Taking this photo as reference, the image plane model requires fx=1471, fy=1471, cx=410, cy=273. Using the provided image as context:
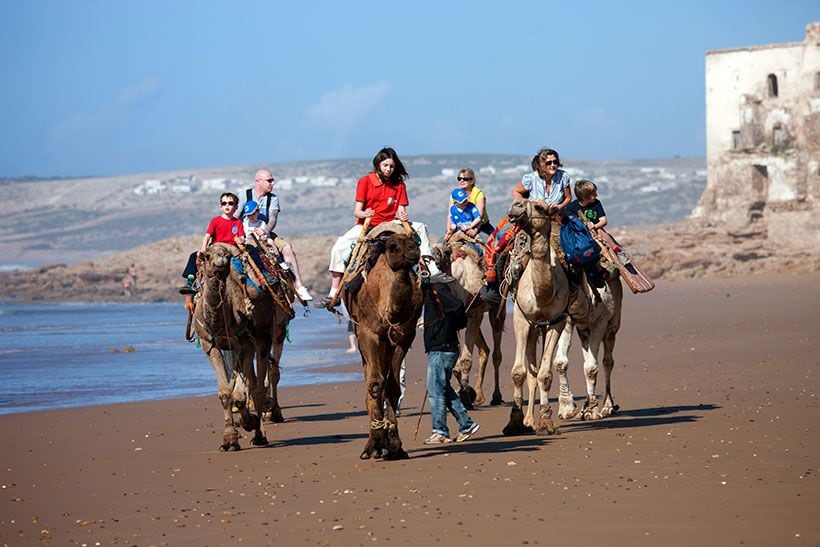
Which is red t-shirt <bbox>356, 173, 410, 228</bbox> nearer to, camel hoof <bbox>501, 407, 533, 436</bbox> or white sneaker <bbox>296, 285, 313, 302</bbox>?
camel hoof <bbox>501, 407, 533, 436</bbox>

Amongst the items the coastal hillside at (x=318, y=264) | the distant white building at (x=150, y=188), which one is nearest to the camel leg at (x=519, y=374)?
the coastal hillside at (x=318, y=264)

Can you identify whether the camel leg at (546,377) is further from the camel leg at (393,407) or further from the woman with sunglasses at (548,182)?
the camel leg at (393,407)

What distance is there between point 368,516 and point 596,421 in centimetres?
544

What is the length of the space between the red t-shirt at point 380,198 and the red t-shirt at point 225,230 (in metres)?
2.26

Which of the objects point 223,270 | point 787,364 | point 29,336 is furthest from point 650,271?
point 223,270

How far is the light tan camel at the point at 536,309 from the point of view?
43.8 ft

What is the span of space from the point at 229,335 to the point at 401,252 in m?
2.60

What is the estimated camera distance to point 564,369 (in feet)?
47.3

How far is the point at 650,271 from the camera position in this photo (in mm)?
48031

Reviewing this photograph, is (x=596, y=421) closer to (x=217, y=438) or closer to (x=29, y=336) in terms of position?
(x=217, y=438)

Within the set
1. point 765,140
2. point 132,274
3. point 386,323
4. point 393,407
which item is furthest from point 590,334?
point 765,140

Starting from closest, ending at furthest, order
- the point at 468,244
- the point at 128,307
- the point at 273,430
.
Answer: the point at 273,430, the point at 468,244, the point at 128,307

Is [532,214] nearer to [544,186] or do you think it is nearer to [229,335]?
[544,186]

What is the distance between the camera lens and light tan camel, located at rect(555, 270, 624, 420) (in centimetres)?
1436
